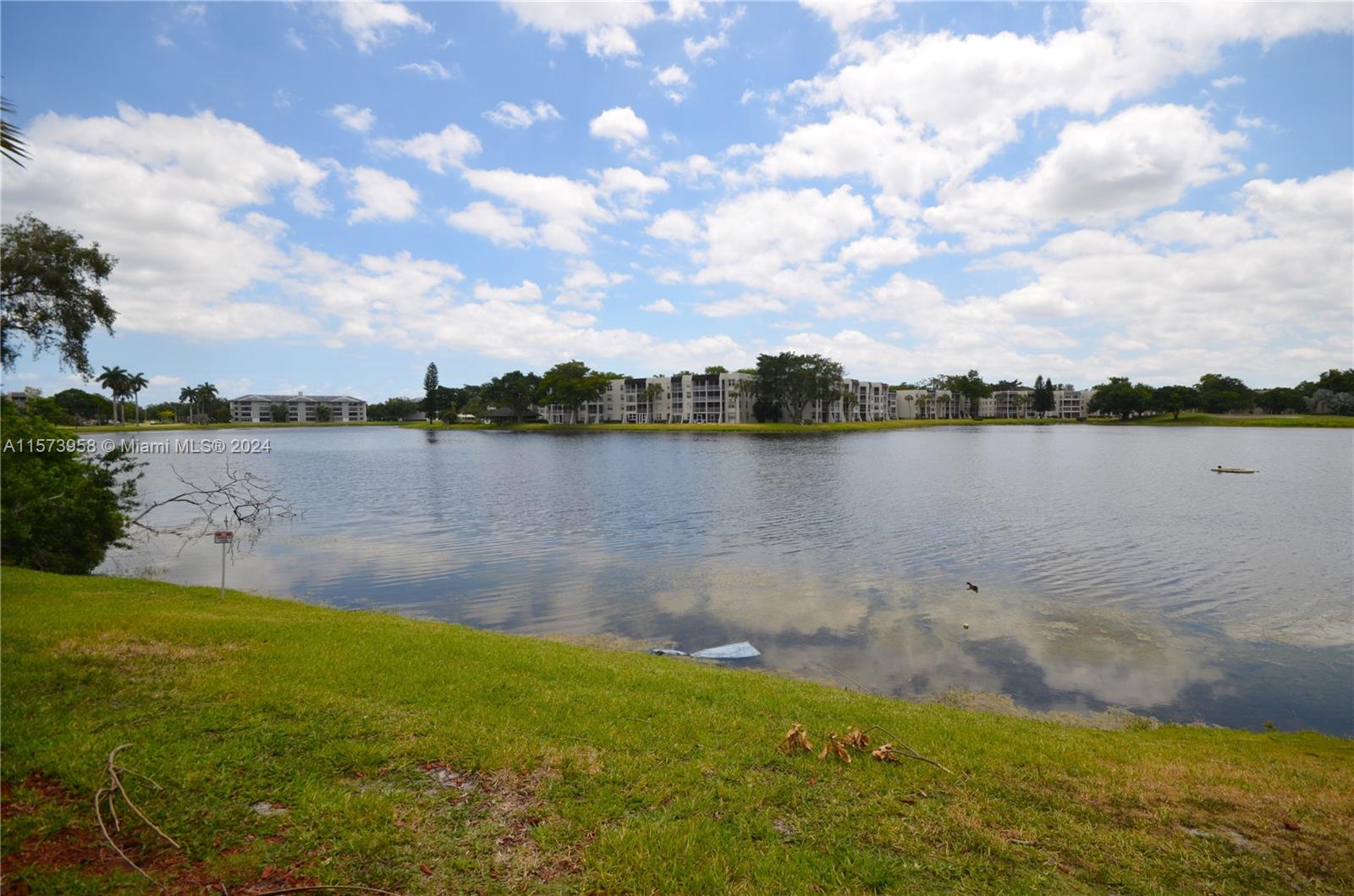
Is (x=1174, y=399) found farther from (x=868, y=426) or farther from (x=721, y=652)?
(x=721, y=652)

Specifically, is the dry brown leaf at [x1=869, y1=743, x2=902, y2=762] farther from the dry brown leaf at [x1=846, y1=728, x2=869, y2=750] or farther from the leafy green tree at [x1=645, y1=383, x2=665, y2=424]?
the leafy green tree at [x1=645, y1=383, x2=665, y2=424]

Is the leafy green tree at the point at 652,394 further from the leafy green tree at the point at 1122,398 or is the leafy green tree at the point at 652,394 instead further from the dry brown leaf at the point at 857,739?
the dry brown leaf at the point at 857,739

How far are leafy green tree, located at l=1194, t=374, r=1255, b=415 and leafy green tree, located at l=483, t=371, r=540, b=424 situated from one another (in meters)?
188

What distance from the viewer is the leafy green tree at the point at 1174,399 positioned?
177375mm

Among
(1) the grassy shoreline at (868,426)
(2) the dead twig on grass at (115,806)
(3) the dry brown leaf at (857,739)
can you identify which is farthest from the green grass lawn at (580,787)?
(1) the grassy shoreline at (868,426)

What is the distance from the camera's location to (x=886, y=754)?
7.95 meters

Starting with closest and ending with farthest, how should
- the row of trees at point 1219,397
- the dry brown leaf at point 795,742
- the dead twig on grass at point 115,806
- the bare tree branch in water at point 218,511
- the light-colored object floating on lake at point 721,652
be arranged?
the dead twig on grass at point 115,806, the dry brown leaf at point 795,742, the light-colored object floating on lake at point 721,652, the bare tree branch in water at point 218,511, the row of trees at point 1219,397

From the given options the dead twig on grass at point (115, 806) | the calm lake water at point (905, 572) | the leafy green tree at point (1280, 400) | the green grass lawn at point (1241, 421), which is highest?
the leafy green tree at point (1280, 400)

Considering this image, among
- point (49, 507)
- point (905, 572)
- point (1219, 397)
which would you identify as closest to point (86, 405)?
point (49, 507)

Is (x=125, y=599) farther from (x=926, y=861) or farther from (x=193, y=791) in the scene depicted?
(x=926, y=861)

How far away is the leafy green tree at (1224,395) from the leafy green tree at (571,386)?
16867cm

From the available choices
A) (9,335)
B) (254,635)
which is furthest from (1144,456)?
(9,335)

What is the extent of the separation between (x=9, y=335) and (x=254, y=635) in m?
23.5

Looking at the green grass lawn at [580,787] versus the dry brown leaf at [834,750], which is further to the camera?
the dry brown leaf at [834,750]
